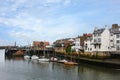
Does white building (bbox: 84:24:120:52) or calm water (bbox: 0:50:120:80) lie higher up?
white building (bbox: 84:24:120:52)

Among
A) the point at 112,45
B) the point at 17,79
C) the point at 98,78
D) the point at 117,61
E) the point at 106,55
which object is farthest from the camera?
the point at 112,45

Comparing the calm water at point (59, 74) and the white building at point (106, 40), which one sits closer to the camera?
the calm water at point (59, 74)

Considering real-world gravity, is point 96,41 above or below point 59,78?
above

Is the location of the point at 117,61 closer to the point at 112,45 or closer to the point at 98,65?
the point at 98,65

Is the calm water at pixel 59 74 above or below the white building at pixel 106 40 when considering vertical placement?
below

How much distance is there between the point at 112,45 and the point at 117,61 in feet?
52.6

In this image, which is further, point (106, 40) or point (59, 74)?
point (106, 40)

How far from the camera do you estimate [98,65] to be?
78375 mm

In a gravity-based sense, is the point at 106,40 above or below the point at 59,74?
above

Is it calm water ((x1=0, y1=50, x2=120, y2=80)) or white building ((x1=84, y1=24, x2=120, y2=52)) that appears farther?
white building ((x1=84, y1=24, x2=120, y2=52))

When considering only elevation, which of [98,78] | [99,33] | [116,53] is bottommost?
[98,78]

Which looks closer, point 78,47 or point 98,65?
point 98,65

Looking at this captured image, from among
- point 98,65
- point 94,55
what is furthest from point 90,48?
point 98,65

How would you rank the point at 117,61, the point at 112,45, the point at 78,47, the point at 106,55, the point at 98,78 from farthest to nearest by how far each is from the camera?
the point at 78,47 → the point at 112,45 → the point at 106,55 → the point at 117,61 → the point at 98,78
